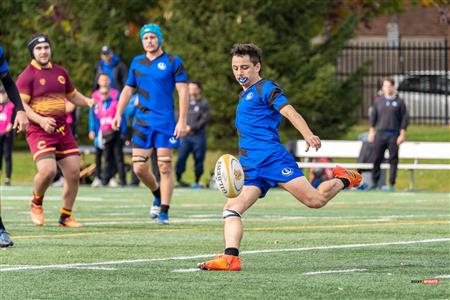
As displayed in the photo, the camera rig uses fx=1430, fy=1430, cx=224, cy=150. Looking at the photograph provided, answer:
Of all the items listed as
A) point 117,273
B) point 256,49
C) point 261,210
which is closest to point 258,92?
point 256,49

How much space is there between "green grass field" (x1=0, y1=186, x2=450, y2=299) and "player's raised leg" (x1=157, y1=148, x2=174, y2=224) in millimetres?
309

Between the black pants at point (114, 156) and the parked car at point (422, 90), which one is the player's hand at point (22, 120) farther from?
the parked car at point (422, 90)

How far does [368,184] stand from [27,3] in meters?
13.3

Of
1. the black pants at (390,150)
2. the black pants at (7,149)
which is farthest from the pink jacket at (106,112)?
the black pants at (390,150)

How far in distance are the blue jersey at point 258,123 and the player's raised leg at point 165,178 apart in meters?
4.85

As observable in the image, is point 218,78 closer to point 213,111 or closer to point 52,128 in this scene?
point 213,111

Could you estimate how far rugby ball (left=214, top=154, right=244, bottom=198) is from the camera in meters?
10.5

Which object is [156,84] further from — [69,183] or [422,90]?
[422,90]

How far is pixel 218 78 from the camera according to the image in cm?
3353

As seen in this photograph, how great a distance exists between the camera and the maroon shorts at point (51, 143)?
15273 millimetres

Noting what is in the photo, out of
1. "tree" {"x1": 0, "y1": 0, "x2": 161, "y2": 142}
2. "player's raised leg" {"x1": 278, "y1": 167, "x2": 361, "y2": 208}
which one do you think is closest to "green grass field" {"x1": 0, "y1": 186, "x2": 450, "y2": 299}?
"player's raised leg" {"x1": 278, "y1": 167, "x2": 361, "y2": 208}

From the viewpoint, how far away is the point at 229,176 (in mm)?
10523

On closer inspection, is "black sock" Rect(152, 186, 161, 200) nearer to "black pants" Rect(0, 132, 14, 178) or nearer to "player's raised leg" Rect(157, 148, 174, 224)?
"player's raised leg" Rect(157, 148, 174, 224)

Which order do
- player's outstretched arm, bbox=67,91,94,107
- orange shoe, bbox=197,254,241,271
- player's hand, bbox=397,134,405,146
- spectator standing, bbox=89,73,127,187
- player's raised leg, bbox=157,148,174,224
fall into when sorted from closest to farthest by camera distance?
orange shoe, bbox=197,254,241,271
player's outstretched arm, bbox=67,91,94,107
player's raised leg, bbox=157,148,174,224
player's hand, bbox=397,134,405,146
spectator standing, bbox=89,73,127,187
